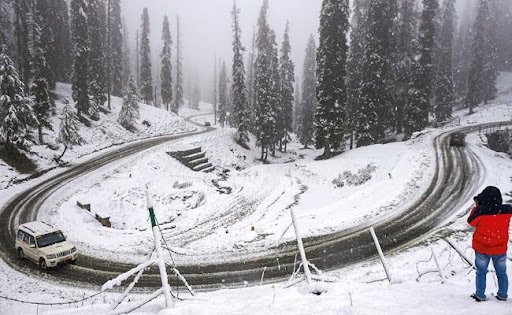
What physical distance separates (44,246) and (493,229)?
18667 mm

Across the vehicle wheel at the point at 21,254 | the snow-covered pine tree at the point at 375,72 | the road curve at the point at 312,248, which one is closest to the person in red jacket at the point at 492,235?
the road curve at the point at 312,248

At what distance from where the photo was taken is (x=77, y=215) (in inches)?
993

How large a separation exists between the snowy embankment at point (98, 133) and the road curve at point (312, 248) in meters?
9.07

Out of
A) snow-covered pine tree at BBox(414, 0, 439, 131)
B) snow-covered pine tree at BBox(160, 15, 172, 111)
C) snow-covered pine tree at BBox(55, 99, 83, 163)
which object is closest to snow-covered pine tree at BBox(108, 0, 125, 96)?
snow-covered pine tree at BBox(160, 15, 172, 111)

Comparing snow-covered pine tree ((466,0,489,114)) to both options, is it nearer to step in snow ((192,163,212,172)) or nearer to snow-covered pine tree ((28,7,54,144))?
step in snow ((192,163,212,172))

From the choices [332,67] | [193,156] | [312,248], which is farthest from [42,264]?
[332,67]

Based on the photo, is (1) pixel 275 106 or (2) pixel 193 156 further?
(1) pixel 275 106

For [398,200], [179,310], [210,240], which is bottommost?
[210,240]

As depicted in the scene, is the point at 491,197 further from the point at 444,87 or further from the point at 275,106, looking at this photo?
the point at 444,87

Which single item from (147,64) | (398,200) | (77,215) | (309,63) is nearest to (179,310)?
(398,200)

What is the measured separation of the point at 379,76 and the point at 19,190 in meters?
35.2

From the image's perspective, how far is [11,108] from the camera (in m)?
31.7

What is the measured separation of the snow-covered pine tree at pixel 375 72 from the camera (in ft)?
131

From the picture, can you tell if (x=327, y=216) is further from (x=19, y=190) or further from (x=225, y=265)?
(x=19, y=190)
